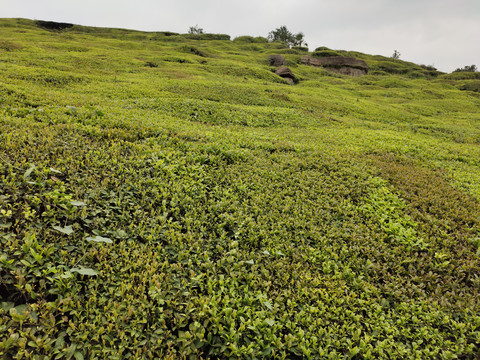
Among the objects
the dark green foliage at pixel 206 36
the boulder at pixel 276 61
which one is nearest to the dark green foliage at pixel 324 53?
the boulder at pixel 276 61

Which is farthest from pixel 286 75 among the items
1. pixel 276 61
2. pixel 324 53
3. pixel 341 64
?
pixel 324 53

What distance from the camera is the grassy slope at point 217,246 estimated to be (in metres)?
3.79

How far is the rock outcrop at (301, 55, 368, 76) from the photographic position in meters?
73.4

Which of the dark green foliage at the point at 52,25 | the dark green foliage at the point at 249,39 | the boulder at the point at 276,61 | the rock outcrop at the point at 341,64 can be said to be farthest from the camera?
the dark green foliage at the point at 249,39

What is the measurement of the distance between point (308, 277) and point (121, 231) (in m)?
4.16

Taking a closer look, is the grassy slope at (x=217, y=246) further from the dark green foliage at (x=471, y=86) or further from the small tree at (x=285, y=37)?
the small tree at (x=285, y=37)

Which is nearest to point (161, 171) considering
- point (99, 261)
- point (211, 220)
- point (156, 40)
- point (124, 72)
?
point (211, 220)

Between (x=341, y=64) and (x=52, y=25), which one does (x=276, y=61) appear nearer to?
(x=341, y=64)

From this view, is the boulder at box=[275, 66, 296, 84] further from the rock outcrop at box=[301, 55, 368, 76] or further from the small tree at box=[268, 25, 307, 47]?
the small tree at box=[268, 25, 307, 47]

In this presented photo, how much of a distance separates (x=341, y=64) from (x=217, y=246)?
84.1m

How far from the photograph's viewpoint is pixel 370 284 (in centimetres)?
548

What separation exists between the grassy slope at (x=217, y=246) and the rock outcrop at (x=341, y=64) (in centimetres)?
7256

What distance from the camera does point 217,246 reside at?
5.62 m

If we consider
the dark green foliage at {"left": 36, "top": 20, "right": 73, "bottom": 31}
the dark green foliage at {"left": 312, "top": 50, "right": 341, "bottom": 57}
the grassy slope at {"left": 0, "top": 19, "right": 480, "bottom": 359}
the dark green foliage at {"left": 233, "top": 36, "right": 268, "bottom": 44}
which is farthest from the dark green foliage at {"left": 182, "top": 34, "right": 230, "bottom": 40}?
the grassy slope at {"left": 0, "top": 19, "right": 480, "bottom": 359}
